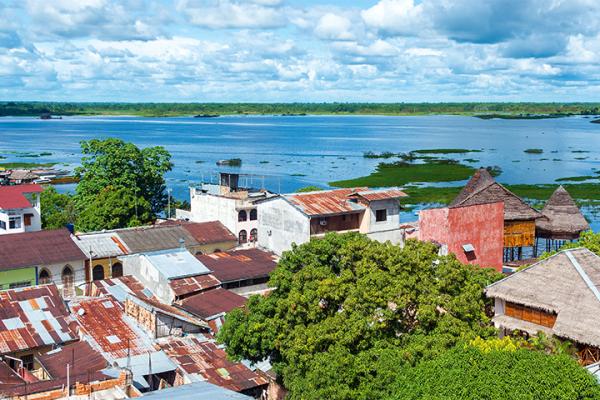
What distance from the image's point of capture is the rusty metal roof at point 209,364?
74.4 ft

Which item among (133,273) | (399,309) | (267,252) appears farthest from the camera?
(267,252)

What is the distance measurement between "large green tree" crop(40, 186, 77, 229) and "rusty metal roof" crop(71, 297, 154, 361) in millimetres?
20633

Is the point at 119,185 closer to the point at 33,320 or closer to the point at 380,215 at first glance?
the point at 380,215

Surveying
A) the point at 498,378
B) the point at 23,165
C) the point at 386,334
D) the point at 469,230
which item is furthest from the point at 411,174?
the point at 498,378

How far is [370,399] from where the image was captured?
1831cm

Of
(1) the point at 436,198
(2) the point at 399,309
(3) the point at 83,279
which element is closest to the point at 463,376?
(2) the point at 399,309

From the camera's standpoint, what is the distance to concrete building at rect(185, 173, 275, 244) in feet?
137

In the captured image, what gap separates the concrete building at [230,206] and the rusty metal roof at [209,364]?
50.1 ft

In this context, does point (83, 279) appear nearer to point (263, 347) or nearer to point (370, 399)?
point (263, 347)

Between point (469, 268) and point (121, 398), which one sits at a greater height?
point (469, 268)

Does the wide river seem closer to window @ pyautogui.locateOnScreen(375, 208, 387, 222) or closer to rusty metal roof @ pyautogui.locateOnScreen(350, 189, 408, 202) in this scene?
rusty metal roof @ pyautogui.locateOnScreen(350, 189, 408, 202)

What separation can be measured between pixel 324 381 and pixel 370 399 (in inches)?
55.0

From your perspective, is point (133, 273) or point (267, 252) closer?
point (133, 273)

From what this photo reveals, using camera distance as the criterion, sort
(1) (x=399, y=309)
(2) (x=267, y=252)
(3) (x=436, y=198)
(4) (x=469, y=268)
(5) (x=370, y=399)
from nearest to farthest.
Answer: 1. (5) (x=370, y=399)
2. (1) (x=399, y=309)
3. (4) (x=469, y=268)
4. (2) (x=267, y=252)
5. (3) (x=436, y=198)
